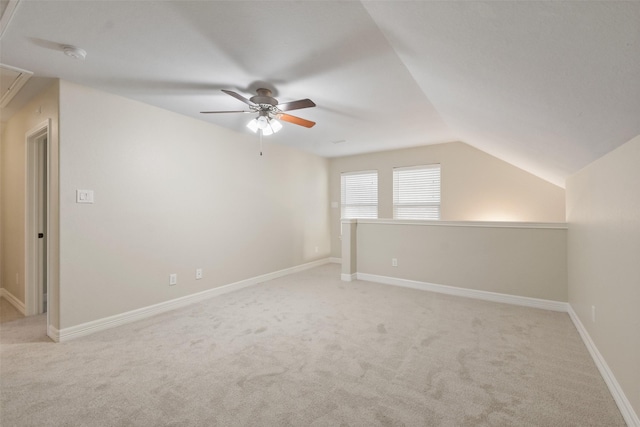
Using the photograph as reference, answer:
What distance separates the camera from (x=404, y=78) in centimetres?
246

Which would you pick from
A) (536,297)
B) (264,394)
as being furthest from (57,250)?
(536,297)

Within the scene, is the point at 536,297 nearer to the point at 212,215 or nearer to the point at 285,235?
the point at 285,235

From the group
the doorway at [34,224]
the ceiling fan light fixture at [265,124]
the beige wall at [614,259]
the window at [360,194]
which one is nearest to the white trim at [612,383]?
the beige wall at [614,259]

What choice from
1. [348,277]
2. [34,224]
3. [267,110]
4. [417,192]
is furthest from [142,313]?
[417,192]

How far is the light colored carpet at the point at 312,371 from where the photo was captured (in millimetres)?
1644

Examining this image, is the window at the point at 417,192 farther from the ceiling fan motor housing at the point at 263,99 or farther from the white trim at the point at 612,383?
the ceiling fan motor housing at the point at 263,99

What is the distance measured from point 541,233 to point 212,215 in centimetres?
422

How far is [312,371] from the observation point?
6.80 ft

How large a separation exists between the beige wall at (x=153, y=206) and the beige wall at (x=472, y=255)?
1.76 meters

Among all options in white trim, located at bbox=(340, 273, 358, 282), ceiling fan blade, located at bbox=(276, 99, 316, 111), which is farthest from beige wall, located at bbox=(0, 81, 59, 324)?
white trim, located at bbox=(340, 273, 358, 282)

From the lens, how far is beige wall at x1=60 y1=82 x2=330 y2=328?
2664 millimetres

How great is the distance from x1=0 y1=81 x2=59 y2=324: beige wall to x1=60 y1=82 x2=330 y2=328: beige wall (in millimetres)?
139

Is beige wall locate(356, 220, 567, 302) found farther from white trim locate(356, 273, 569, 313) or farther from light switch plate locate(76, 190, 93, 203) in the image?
light switch plate locate(76, 190, 93, 203)

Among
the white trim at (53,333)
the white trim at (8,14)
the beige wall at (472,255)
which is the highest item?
the white trim at (8,14)
